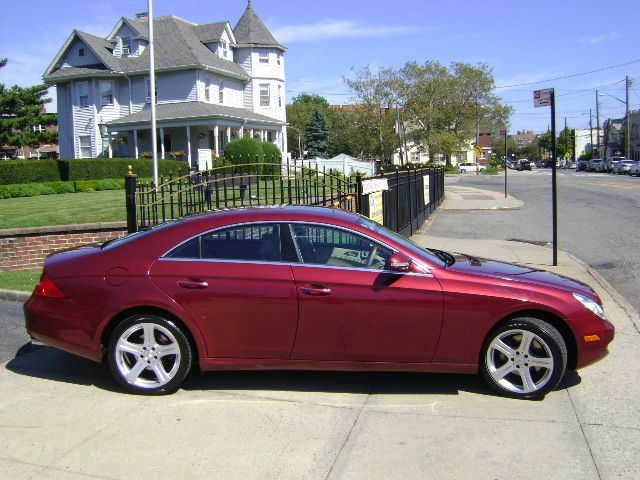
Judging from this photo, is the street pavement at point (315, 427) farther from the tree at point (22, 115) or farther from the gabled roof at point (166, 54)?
the tree at point (22, 115)

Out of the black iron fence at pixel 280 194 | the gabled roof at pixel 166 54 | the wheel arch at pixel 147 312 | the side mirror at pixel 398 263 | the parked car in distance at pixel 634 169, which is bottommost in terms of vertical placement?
the wheel arch at pixel 147 312

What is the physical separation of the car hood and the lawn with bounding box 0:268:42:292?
6.06m

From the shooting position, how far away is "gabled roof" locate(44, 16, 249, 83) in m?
38.9

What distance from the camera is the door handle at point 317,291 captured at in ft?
16.4

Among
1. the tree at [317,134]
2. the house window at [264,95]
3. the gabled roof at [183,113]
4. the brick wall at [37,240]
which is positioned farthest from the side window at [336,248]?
the tree at [317,134]

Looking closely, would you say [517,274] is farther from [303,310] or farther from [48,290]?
[48,290]

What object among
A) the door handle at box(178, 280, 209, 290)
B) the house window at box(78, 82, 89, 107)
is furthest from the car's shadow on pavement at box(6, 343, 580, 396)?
the house window at box(78, 82, 89, 107)

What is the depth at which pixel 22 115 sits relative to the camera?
133 feet

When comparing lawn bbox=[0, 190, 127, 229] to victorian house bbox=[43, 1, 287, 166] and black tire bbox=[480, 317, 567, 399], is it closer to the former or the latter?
black tire bbox=[480, 317, 567, 399]

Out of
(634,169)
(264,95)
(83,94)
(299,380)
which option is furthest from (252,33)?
(299,380)

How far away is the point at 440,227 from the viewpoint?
17484 mm

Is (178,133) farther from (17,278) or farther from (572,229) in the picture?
(17,278)

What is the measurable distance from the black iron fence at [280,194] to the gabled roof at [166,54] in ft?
80.3

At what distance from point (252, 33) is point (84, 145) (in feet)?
45.4
